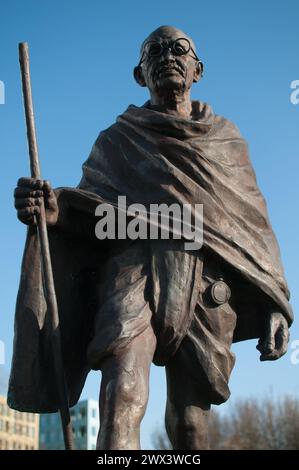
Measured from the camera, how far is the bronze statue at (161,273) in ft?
17.9

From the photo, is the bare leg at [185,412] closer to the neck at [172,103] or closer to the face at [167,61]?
the neck at [172,103]

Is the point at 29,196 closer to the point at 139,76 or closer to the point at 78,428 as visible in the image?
the point at 139,76

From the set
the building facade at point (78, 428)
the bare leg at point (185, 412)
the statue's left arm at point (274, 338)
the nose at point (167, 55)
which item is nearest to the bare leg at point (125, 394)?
the bare leg at point (185, 412)

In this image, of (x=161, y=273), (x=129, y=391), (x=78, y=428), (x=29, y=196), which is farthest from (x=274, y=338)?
(x=78, y=428)

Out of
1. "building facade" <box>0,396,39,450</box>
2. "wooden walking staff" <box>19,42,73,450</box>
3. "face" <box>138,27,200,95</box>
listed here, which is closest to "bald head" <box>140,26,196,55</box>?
"face" <box>138,27,200,95</box>

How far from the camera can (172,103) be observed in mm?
6285

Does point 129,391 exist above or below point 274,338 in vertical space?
below

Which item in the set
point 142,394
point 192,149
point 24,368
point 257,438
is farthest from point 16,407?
point 257,438

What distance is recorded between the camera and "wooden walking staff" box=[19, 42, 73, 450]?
5.23 metres

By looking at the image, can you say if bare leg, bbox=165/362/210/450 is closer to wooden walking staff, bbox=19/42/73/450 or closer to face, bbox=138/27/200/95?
wooden walking staff, bbox=19/42/73/450

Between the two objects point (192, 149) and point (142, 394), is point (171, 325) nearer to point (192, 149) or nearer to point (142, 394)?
point (142, 394)

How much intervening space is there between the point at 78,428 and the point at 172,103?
72.2 metres

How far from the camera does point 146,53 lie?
6.29 meters

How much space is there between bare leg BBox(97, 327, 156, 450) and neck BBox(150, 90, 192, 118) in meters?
1.79
